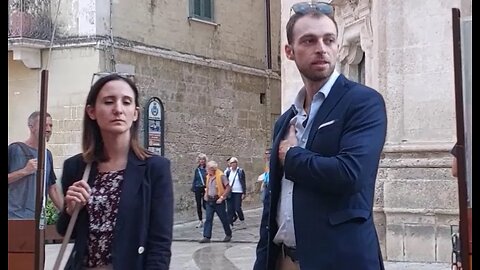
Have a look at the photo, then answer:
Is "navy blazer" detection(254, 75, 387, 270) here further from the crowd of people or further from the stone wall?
the stone wall

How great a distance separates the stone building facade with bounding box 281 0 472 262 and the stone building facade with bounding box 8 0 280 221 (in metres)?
8.42

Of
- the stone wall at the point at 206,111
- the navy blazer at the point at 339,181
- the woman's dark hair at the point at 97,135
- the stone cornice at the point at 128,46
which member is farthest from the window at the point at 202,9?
the navy blazer at the point at 339,181

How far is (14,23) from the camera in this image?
707 inches

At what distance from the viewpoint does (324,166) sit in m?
2.87

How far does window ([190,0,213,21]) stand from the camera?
20797 mm

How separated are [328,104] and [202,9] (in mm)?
18496

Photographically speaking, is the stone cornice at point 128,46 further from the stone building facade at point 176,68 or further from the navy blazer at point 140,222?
the navy blazer at point 140,222

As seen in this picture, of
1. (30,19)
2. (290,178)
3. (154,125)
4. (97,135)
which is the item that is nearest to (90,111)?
(97,135)

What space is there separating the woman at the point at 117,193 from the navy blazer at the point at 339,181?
56cm

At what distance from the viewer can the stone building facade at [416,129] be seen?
31.5ft

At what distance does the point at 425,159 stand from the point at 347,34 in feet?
9.12

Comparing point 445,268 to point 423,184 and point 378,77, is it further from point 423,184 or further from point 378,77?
point 378,77

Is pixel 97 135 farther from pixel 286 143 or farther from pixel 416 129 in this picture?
pixel 416 129
